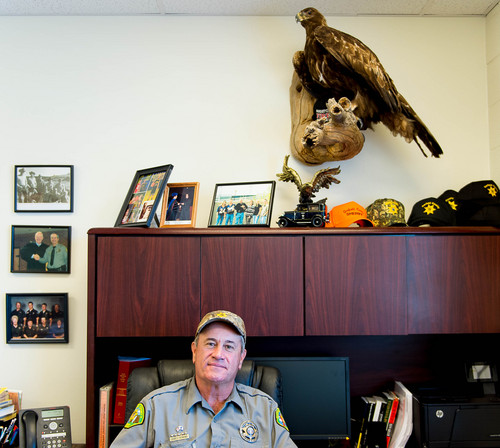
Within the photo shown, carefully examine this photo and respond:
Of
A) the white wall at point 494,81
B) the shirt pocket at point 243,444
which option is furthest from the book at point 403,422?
the white wall at point 494,81

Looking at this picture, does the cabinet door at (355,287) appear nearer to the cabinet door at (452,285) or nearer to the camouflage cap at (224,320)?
the cabinet door at (452,285)

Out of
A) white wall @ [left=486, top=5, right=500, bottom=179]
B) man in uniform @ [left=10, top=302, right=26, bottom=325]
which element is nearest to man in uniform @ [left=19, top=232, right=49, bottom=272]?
man in uniform @ [left=10, top=302, right=26, bottom=325]

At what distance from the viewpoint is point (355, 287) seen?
1.98m

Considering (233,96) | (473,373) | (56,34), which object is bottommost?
(473,373)

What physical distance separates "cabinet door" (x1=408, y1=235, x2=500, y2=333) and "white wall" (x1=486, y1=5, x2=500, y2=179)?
637mm

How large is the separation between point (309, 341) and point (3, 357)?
1.67m

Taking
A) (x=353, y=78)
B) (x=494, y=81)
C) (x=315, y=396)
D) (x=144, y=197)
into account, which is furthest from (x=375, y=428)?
(x=494, y=81)

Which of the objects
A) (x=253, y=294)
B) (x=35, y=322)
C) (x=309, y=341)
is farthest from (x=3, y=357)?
(x=309, y=341)

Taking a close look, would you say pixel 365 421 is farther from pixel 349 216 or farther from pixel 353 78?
pixel 353 78

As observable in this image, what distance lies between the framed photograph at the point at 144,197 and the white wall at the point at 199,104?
0.63 ft

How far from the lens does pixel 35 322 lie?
91.3 inches

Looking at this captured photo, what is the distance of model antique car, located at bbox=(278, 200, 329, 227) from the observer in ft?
6.74

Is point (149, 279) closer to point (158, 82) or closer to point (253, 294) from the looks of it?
point (253, 294)

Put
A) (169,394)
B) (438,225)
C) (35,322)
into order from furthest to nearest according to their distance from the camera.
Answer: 1. (35,322)
2. (438,225)
3. (169,394)
